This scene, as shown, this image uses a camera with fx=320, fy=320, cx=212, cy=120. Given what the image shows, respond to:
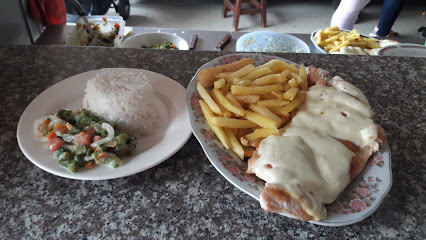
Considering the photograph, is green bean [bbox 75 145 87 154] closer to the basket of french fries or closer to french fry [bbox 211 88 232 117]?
french fry [bbox 211 88 232 117]

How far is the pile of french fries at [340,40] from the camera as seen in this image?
205cm

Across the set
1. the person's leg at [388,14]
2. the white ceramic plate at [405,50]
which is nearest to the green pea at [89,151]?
the white ceramic plate at [405,50]

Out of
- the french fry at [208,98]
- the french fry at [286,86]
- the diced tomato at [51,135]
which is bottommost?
the diced tomato at [51,135]

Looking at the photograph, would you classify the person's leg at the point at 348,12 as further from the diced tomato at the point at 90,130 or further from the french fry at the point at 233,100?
the diced tomato at the point at 90,130

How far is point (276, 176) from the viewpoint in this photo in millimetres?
798

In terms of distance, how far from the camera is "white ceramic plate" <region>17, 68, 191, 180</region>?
0.89 m

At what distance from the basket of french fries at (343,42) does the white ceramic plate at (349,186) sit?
121 centimetres

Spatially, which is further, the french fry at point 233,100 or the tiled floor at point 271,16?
the tiled floor at point 271,16

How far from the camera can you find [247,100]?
1.04 metres

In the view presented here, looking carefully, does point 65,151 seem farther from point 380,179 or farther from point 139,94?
point 380,179

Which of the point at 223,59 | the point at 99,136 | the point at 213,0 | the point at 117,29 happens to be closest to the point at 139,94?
the point at 99,136

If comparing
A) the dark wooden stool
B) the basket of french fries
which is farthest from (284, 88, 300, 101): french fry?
the dark wooden stool

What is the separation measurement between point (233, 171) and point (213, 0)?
4838 mm

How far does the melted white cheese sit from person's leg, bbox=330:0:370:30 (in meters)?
1.96
